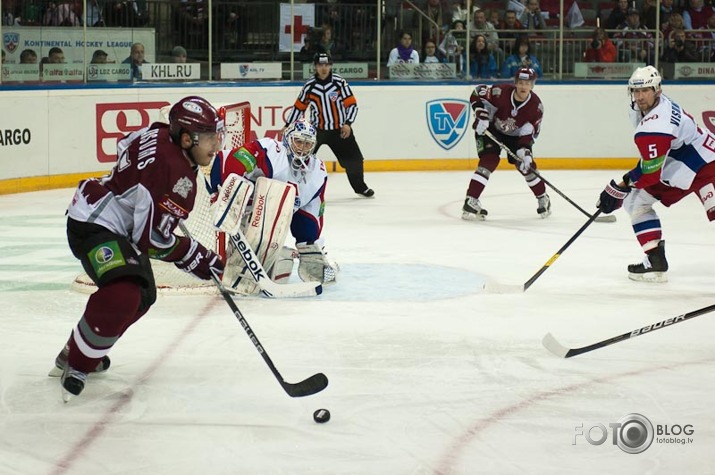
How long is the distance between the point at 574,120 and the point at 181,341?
22.4 ft

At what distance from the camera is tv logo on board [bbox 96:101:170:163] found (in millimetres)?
8969

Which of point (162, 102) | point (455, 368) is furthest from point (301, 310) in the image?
point (162, 102)

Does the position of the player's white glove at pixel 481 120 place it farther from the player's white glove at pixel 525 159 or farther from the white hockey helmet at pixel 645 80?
the white hockey helmet at pixel 645 80

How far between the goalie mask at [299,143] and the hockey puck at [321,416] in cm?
201

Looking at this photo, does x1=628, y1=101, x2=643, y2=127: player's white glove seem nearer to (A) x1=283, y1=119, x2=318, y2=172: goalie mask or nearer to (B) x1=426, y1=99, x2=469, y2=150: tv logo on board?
(A) x1=283, y1=119, x2=318, y2=172: goalie mask

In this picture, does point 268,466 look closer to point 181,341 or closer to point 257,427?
point 257,427

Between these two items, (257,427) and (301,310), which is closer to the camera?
(257,427)

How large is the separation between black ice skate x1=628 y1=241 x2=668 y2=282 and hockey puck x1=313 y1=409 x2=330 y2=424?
2.70m

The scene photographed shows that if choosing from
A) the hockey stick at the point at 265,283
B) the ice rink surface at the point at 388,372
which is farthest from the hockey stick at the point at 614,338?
the hockey stick at the point at 265,283

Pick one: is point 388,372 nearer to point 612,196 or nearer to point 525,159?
point 612,196

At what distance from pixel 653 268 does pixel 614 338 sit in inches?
66.4

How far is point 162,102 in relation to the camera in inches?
367

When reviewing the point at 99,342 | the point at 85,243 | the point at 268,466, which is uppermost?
the point at 85,243

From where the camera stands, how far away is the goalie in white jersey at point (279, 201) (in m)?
5.14
